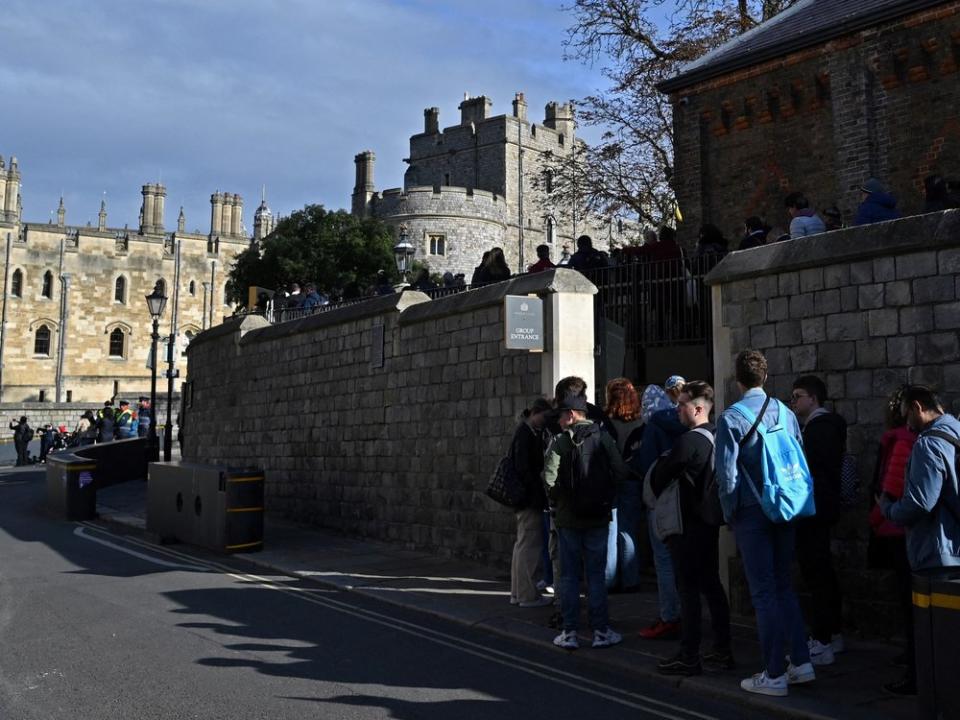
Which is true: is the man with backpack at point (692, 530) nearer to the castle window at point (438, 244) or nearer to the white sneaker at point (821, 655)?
the white sneaker at point (821, 655)

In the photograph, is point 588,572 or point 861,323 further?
point 861,323

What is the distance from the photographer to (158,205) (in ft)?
230

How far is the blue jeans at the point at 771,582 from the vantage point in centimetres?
534

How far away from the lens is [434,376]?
12.1 m

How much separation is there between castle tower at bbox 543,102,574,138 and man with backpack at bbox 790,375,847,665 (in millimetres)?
70582

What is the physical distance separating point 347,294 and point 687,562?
13.4m

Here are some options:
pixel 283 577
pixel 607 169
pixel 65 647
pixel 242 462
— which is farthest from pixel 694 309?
pixel 607 169

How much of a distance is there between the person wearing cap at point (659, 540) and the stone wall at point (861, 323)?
1267 mm

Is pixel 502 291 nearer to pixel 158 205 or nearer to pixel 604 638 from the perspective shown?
pixel 604 638

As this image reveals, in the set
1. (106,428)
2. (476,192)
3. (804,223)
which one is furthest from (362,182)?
(804,223)

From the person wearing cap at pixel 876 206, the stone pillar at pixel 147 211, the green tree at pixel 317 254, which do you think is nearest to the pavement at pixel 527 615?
the person wearing cap at pixel 876 206

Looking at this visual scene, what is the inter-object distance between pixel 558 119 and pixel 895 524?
2859 inches

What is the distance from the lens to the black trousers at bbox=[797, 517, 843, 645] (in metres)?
6.16

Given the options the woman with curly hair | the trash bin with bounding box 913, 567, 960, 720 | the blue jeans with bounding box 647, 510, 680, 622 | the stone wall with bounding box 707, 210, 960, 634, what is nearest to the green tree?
the woman with curly hair
